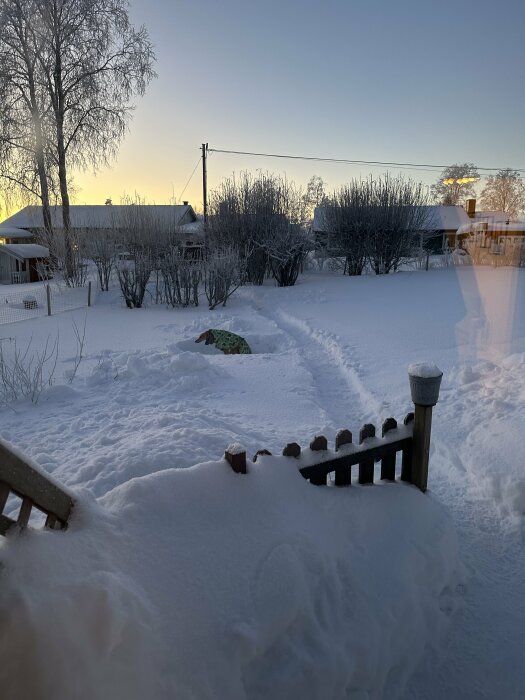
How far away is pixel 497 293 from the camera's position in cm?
1370

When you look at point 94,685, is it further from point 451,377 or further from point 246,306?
point 246,306

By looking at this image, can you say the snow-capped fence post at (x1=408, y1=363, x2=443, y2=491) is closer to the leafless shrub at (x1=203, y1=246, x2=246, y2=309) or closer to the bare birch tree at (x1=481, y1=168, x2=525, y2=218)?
the leafless shrub at (x1=203, y1=246, x2=246, y2=309)

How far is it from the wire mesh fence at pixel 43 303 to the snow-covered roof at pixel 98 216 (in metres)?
3.05

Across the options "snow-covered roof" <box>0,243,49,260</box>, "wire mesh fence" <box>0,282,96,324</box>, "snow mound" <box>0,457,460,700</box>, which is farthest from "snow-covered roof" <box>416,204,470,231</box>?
"snow mound" <box>0,457,460,700</box>

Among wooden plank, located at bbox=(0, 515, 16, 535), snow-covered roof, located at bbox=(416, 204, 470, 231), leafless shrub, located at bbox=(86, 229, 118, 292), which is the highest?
snow-covered roof, located at bbox=(416, 204, 470, 231)

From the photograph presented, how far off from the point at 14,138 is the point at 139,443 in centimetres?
1884

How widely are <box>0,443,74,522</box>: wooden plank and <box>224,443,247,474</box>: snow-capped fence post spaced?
0.77 meters

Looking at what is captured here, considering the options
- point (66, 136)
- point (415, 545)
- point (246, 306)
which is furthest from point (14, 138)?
point (415, 545)

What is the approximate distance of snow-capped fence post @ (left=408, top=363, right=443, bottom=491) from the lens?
2.95 meters

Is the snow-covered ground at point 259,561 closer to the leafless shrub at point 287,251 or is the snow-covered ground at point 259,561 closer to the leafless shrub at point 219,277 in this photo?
the leafless shrub at point 219,277

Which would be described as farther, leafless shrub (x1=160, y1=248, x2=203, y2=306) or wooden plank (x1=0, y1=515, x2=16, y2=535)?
leafless shrub (x1=160, y1=248, x2=203, y2=306)

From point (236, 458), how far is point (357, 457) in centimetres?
87

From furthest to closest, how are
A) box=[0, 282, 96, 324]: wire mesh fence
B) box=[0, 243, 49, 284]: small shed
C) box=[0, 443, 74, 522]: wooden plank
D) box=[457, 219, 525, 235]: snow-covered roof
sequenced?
box=[457, 219, 525, 235]: snow-covered roof < box=[0, 243, 49, 284]: small shed < box=[0, 282, 96, 324]: wire mesh fence < box=[0, 443, 74, 522]: wooden plank

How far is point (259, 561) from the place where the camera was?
206 cm
